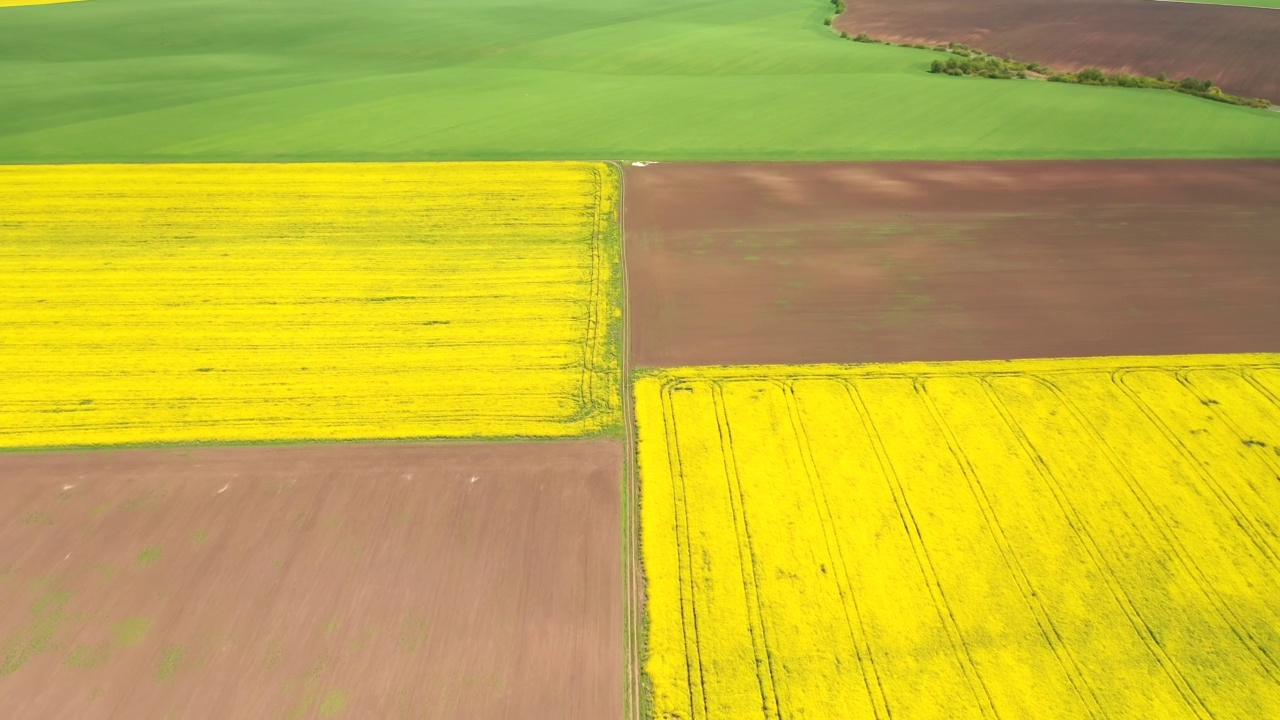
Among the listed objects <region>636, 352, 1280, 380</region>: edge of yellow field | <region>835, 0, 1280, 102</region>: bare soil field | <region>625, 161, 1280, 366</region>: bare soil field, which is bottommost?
<region>636, 352, 1280, 380</region>: edge of yellow field

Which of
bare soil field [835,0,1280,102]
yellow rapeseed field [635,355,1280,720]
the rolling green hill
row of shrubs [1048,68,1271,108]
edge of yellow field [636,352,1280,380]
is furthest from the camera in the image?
bare soil field [835,0,1280,102]

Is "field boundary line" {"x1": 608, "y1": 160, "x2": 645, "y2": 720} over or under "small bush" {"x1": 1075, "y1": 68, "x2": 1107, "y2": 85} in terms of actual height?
under

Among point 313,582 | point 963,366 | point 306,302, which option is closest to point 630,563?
point 313,582

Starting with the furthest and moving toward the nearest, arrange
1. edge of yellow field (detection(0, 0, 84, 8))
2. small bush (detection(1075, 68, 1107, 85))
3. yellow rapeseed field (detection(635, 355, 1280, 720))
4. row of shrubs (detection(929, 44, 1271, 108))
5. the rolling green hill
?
edge of yellow field (detection(0, 0, 84, 8)) < small bush (detection(1075, 68, 1107, 85)) < row of shrubs (detection(929, 44, 1271, 108)) < the rolling green hill < yellow rapeseed field (detection(635, 355, 1280, 720))

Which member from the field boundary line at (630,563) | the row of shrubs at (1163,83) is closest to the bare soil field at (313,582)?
the field boundary line at (630,563)

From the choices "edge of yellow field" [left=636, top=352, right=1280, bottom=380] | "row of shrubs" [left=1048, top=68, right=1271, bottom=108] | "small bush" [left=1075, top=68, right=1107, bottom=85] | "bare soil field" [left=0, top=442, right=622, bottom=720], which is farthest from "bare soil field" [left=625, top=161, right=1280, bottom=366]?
"small bush" [left=1075, top=68, right=1107, bottom=85]

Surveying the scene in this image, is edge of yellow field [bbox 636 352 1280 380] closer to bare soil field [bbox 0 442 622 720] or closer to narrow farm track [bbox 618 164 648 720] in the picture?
narrow farm track [bbox 618 164 648 720]

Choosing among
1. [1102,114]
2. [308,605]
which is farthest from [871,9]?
[308,605]
